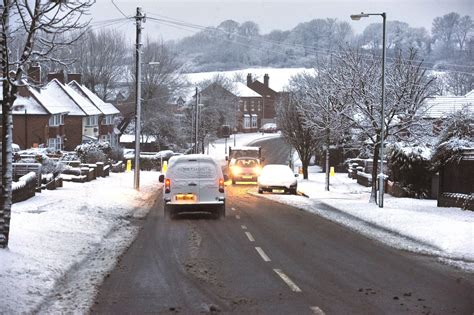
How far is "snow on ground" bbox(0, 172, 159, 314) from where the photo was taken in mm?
8570

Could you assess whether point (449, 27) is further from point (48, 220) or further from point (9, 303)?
point (9, 303)

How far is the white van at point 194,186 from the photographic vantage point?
19719mm

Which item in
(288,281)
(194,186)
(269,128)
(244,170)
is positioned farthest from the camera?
(269,128)

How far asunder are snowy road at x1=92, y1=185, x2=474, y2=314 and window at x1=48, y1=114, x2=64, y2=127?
44.1 meters

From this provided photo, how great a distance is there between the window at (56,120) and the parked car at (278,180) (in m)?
30.9

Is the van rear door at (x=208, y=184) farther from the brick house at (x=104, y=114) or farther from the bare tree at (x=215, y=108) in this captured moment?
the bare tree at (x=215, y=108)

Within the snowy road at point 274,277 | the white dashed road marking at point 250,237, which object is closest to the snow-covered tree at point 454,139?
the snowy road at point 274,277

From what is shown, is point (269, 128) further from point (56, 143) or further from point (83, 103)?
point (56, 143)

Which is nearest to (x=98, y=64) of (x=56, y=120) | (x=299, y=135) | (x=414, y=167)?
(x=56, y=120)

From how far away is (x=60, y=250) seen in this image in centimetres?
1243

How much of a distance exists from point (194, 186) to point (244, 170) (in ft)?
75.6

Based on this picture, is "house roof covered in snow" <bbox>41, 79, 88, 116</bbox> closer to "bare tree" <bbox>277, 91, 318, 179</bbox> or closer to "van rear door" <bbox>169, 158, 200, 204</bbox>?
"bare tree" <bbox>277, 91, 318, 179</bbox>

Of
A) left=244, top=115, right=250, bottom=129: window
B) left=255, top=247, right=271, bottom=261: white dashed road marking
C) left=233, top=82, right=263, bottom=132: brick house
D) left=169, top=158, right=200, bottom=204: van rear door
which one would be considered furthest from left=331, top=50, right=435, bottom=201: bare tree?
left=244, top=115, right=250, bottom=129: window

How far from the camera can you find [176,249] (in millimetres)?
13625
